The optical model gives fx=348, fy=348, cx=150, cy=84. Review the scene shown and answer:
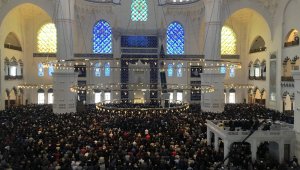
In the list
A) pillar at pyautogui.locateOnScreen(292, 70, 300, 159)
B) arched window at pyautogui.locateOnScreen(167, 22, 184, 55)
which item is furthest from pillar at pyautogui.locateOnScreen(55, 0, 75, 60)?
pillar at pyautogui.locateOnScreen(292, 70, 300, 159)

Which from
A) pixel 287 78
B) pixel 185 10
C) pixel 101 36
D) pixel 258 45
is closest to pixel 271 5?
pixel 258 45

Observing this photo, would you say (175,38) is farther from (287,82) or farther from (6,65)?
(6,65)

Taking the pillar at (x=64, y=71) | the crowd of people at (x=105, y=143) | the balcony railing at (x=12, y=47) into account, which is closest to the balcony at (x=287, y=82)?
the crowd of people at (x=105, y=143)

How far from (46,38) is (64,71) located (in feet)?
30.3

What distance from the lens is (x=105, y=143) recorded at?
549 inches

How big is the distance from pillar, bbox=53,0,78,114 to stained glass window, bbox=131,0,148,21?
368 inches

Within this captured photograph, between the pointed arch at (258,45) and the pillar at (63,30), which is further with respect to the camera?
the pointed arch at (258,45)

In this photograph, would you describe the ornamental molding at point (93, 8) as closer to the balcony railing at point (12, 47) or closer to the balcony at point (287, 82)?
the balcony railing at point (12, 47)

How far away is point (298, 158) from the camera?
13844 millimetres

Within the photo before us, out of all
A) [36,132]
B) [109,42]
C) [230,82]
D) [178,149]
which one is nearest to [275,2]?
[230,82]

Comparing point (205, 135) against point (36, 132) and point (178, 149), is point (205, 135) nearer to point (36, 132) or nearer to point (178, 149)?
point (178, 149)

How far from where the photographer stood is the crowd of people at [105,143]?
37.3 feet

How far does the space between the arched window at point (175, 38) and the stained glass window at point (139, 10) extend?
2855 millimetres

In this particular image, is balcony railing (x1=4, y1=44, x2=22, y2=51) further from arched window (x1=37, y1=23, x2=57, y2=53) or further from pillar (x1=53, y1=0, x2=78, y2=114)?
pillar (x1=53, y1=0, x2=78, y2=114)
